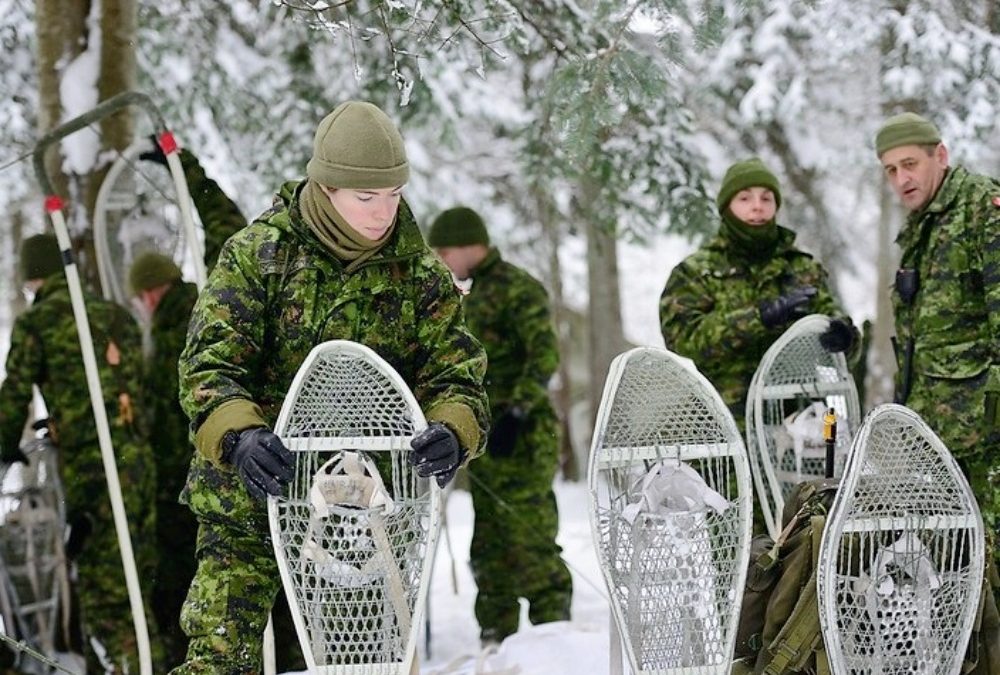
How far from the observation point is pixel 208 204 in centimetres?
495

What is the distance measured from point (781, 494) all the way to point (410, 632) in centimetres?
191

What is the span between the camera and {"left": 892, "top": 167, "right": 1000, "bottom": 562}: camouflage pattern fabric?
3.82 meters

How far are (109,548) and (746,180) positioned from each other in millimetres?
3296

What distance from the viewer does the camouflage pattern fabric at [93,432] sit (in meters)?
4.82

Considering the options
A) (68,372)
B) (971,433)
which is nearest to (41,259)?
(68,372)

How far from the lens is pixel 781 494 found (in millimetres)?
4156

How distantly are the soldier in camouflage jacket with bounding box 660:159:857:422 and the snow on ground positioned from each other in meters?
1.03

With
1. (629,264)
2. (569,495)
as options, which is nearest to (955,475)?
(569,495)

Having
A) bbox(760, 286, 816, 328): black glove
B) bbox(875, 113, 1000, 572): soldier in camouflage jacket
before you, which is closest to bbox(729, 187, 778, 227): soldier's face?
bbox(760, 286, 816, 328): black glove

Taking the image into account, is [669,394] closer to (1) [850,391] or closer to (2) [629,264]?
(1) [850,391]

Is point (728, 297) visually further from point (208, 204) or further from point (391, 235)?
point (208, 204)

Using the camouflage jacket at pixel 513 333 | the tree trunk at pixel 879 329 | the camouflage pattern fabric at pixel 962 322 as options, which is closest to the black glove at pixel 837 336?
the camouflage pattern fabric at pixel 962 322

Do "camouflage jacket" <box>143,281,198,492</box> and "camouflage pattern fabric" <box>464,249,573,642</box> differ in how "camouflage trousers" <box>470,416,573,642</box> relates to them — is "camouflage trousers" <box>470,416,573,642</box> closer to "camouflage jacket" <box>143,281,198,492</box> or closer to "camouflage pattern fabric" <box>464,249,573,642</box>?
"camouflage pattern fabric" <box>464,249,573,642</box>

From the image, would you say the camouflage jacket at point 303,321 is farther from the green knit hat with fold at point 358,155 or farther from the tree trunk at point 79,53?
the tree trunk at point 79,53
